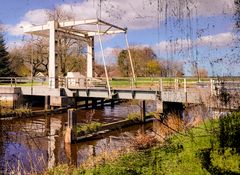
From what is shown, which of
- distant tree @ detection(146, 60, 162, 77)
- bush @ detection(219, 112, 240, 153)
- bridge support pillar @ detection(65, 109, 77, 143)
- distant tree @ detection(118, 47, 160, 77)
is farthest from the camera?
distant tree @ detection(118, 47, 160, 77)

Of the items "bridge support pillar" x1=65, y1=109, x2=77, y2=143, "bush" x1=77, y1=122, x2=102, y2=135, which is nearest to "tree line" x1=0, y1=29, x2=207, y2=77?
"bush" x1=77, y1=122, x2=102, y2=135

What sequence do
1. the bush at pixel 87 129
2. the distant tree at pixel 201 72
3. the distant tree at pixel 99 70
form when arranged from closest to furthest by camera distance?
the distant tree at pixel 201 72, the bush at pixel 87 129, the distant tree at pixel 99 70

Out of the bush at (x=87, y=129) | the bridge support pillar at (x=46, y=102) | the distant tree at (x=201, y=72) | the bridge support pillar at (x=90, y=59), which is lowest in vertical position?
the bush at (x=87, y=129)

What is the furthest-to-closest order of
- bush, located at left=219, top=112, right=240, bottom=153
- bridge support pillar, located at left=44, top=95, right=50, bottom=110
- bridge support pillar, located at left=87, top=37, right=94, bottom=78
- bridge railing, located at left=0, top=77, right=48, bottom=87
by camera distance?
bridge support pillar, located at left=87, top=37, right=94, bottom=78
bridge railing, located at left=0, top=77, right=48, bottom=87
bridge support pillar, located at left=44, top=95, right=50, bottom=110
bush, located at left=219, top=112, right=240, bottom=153

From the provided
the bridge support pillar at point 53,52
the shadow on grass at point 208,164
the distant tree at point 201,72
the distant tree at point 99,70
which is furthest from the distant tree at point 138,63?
the shadow on grass at point 208,164

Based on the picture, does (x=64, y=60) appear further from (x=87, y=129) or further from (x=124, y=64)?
(x=87, y=129)

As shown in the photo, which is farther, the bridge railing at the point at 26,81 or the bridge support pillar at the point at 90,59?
the bridge support pillar at the point at 90,59

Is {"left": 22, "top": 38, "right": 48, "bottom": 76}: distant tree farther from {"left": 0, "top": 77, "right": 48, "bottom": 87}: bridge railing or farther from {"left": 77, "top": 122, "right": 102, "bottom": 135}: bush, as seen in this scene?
{"left": 77, "top": 122, "right": 102, "bottom": 135}: bush

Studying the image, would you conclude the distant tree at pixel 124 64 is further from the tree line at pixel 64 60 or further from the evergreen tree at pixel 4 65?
the evergreen tree at pixel 4 65

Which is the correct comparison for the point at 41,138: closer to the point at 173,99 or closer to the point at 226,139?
the point at 173,99

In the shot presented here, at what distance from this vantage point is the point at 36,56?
47.7 meters

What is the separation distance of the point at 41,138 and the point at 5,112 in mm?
6778

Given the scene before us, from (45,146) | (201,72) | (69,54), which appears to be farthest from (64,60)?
(201,72)

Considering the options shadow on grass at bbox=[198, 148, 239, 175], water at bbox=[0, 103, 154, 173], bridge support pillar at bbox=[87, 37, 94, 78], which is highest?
bridge support pillar at bbox=[87, 37, 94, 78]
